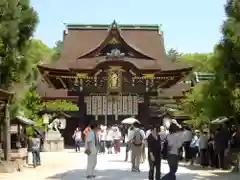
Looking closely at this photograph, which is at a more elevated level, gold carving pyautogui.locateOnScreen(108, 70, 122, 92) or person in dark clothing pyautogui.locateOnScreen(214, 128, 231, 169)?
gold carving pyautogui.locateOnScreen(108, 70, 122, 92)

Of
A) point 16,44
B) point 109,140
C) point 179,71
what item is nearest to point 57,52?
point 179,71

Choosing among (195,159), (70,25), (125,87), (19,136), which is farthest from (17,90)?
(70,25)

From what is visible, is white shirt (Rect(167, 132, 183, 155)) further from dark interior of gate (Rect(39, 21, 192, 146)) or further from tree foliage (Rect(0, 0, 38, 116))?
dark interior of gate (Rect(39, 21, 192, 146))

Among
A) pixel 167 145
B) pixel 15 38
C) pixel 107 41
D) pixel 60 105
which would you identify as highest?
pixel 107 41

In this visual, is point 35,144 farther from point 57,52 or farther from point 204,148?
point 57,52

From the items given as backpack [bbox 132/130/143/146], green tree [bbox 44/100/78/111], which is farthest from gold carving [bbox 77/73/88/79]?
backpack [bbox 132/130/143/146]

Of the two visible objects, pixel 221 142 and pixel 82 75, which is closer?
pixel 221 142

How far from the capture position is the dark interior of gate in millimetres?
33625

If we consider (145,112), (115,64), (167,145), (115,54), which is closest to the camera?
(167,145)

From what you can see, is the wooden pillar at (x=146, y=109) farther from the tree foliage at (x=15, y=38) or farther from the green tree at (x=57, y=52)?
the tree foliage at (x=15, y=38)

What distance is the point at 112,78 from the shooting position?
1342 inches

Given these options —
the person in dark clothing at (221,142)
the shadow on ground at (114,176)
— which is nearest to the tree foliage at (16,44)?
the shadow on ground at (114,176)

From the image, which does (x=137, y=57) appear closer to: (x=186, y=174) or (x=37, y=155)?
(x=37, y=155)

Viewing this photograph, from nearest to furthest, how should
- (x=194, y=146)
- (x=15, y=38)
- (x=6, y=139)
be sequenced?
(x=6, y=139), (x=15, y=38), (x=194, y=146)
